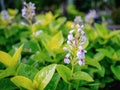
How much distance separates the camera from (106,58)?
2385 mm

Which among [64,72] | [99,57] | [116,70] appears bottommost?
[116,70]

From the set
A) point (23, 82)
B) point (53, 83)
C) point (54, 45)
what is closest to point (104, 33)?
point (54, 45)

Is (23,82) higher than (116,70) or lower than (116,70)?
higher

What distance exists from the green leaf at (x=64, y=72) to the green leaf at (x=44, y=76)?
7cm

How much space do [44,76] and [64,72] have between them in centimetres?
15

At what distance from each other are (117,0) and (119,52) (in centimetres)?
923

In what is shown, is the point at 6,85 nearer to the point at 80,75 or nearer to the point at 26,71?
the point at 26,71

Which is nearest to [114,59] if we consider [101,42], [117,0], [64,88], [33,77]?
[101,42]

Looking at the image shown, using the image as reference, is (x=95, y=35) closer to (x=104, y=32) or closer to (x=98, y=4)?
(x=104, y=32)

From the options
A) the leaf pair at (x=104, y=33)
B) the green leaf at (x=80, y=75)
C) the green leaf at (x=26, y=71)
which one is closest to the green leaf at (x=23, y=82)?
the green leaf at (x=26, y=71)

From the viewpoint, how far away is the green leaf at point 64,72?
1630mm

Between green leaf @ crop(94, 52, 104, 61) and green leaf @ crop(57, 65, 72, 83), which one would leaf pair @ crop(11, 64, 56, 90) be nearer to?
green leaf @ crop(57, 65, 72, 83)

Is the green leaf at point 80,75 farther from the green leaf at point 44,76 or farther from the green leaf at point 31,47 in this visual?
the green leaf at point 31,47

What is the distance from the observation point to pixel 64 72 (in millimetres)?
1668
